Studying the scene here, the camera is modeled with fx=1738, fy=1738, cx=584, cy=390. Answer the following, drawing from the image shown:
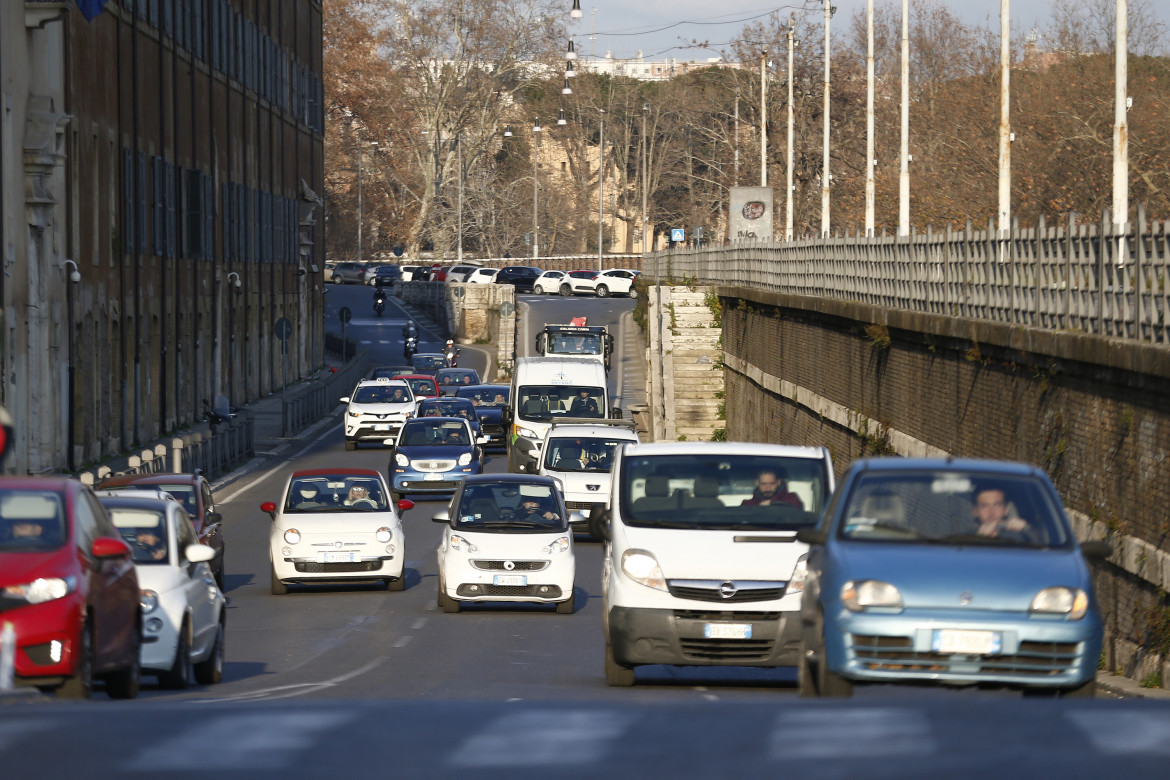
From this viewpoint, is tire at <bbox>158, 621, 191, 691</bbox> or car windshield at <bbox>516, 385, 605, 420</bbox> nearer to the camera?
tire at <bbox>158, 621, 191, 691</bbox>

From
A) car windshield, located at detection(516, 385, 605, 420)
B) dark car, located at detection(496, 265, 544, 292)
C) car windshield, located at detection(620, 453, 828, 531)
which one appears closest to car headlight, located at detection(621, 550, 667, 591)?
car windshield, located at detection(620, 453, 828, 531)

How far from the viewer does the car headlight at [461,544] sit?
2022cm

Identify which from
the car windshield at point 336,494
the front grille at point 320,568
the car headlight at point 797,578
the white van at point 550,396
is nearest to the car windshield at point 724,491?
the car headlight at point 797,578

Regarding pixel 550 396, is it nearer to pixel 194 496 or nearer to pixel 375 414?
pixel 375 414

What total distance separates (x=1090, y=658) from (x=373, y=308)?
95.0 metres

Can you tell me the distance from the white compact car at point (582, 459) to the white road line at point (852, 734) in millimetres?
21976

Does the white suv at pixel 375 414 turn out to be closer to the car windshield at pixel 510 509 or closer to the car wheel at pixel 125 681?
the car windshield at pixel 510 509

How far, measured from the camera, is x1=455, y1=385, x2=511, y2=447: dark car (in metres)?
46.3

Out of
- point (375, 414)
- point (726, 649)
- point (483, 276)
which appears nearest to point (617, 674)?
point (726, 649)

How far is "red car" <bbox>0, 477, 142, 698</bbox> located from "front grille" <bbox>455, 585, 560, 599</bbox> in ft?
29.0

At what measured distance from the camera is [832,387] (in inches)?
1235

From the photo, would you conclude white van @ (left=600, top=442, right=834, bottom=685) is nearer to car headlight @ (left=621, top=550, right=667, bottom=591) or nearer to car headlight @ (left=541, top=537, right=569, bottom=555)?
car headlight @ (left=621, top=550, right=667, bottom=591)

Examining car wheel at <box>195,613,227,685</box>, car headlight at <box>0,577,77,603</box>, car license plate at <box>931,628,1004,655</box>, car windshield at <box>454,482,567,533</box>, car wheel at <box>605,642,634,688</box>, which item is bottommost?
car wheel at <box>195,613,227,685</box>

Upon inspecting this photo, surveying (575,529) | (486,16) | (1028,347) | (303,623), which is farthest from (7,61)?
(486,16)
